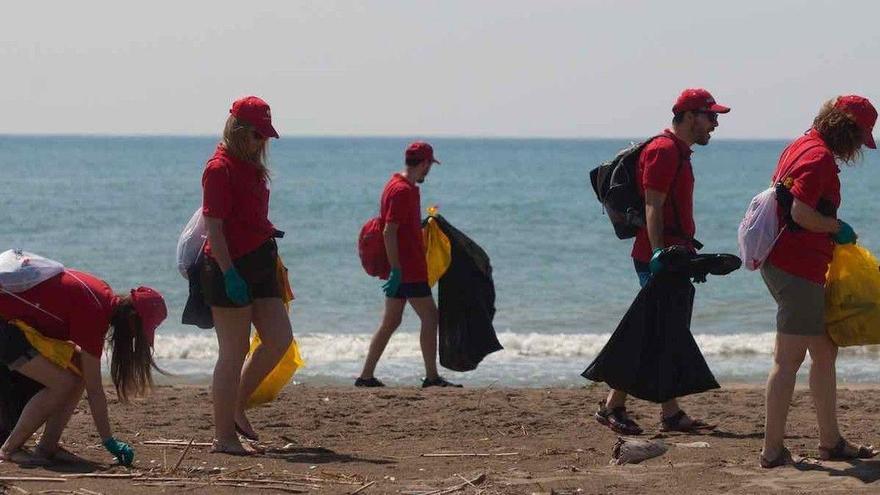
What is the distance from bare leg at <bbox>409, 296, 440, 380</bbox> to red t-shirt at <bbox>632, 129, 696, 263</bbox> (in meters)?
2.63

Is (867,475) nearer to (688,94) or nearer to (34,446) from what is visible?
(688,94)

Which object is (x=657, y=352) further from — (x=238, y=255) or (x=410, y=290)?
(x=410, y=290)

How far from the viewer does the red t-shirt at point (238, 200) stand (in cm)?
621

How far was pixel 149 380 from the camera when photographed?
615cm

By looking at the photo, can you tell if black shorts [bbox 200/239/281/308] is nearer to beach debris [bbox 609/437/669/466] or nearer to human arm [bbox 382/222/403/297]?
beach debris [bbox 609/437/669/466]

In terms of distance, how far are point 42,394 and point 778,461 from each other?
3.09 metres

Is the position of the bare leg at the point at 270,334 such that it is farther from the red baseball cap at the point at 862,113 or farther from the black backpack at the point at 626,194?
the red baseball cap at the point at 862,113

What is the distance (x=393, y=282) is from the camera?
915cm

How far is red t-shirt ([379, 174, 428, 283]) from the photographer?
356 inches

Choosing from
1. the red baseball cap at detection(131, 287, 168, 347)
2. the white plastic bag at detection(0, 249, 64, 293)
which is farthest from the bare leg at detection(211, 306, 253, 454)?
the white plastic bag at detection(0, 249, 64, 293)

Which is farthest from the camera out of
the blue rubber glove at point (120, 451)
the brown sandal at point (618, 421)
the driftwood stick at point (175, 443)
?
the brown sandal at point (618, 421)

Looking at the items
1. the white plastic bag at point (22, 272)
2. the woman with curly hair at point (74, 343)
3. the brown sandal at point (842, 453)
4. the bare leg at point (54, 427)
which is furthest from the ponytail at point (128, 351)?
the brown sandal at point (842, 453)

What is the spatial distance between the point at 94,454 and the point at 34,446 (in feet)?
0.93

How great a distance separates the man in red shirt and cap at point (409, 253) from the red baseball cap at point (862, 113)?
11.7ft
